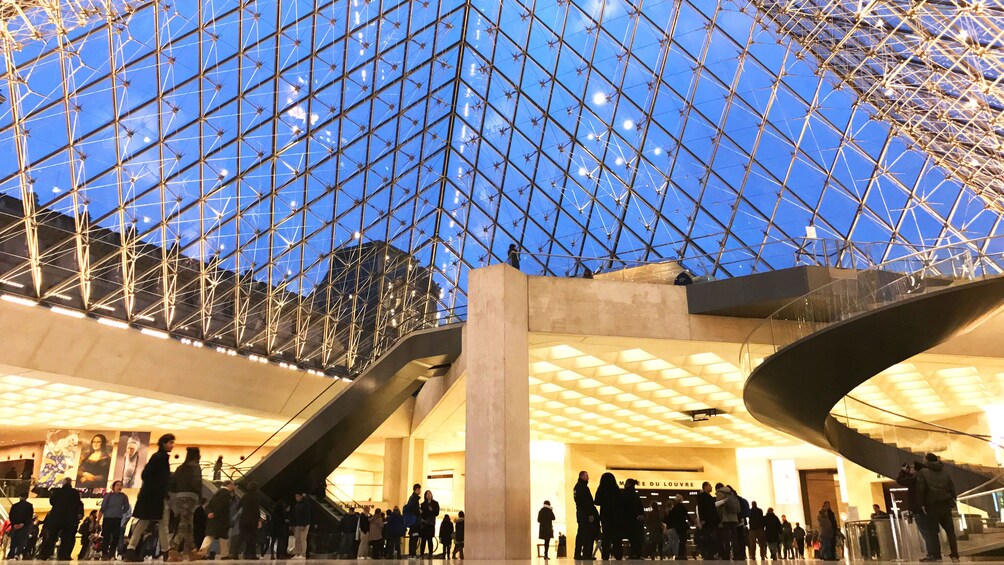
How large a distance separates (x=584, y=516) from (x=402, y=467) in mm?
19788

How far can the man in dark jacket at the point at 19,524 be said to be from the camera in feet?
38.2

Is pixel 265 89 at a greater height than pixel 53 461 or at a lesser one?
greater

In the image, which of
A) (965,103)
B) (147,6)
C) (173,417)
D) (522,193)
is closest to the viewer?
(147,6)

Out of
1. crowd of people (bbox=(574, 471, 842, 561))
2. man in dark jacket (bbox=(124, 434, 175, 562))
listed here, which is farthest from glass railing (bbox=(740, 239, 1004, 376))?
man in dark jacket (bbox=(124, 434, 175, 562))

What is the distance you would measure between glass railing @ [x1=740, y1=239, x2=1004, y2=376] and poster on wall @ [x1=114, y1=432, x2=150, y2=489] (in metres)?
33.2

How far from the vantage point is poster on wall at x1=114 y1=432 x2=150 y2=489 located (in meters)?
36.1

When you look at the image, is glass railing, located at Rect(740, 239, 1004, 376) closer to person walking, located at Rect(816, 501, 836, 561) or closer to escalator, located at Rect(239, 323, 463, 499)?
person walking, located at Rect(816, 501, 836, 561)

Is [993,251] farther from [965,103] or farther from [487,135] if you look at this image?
[487,135]

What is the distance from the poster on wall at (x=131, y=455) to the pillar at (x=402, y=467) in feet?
49.4

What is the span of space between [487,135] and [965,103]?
2001 centimetres

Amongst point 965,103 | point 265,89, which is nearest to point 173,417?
point 265,89

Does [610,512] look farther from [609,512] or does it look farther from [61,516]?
[61,516]

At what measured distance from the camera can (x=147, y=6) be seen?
2255cm

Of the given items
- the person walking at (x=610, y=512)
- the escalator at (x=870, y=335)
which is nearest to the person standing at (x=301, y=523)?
the person walking at (x=610, y=512)
